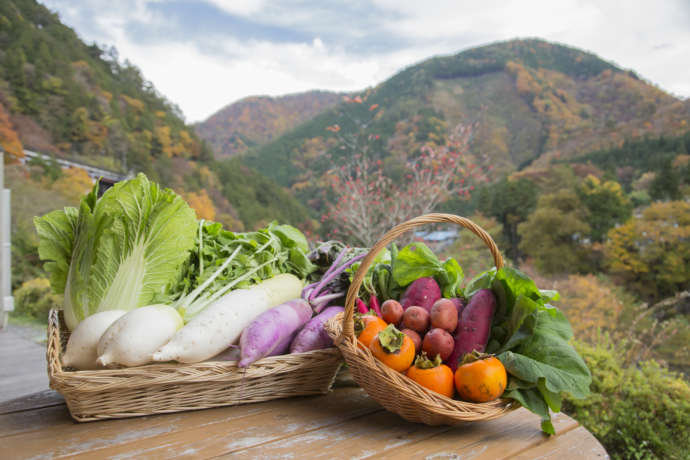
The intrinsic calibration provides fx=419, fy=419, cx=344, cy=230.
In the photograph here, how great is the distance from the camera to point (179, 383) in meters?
1.14

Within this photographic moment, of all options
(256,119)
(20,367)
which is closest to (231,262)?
(20,367)

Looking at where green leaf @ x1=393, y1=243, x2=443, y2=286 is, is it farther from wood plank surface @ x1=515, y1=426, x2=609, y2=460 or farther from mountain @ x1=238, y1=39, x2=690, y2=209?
mountain @ x1=238, y1=39, x2=690, y2=209

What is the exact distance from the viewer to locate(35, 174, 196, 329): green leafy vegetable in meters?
1.37

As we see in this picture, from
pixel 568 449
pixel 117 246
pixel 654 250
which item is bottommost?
pixel 654 250

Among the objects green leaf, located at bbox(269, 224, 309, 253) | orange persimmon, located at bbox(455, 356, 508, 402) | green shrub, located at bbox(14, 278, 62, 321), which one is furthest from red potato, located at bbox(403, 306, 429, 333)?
green shrub, located at bbox(14, 278, 62, 321)

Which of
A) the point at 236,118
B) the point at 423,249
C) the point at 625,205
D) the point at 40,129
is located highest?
the point at 236,118

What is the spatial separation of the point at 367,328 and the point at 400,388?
187 mm

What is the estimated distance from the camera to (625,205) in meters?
13.0

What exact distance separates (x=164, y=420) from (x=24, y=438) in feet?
1.04

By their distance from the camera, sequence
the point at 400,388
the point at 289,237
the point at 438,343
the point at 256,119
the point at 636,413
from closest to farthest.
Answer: the point at 400,388
the point at 438,343
the point at 289,237
the point at 636,413
the point at 256,119

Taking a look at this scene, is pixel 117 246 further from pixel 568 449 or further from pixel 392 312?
pixel 568 449

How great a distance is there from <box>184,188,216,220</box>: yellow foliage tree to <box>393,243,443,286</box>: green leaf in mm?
11558

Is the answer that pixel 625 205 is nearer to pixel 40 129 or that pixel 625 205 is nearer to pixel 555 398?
pixel 555 398

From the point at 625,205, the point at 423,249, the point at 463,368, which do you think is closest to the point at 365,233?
the point at 423,249
